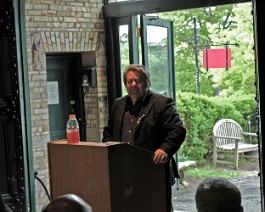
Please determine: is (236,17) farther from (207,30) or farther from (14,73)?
(14,73)

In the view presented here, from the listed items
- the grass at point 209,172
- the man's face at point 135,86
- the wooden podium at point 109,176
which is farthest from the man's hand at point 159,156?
the grass at point 209,172

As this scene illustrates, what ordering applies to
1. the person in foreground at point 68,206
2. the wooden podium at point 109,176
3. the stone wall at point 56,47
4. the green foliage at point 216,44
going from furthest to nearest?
the green foliage at point 216,44 → the stone wall at point 56,47 → the wooden podium at point 109,176 → the person in foreground at point 68,206

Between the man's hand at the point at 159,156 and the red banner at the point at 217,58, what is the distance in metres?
3.63

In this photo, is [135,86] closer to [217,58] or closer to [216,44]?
[217,58]

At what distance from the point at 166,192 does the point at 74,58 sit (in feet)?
8.80

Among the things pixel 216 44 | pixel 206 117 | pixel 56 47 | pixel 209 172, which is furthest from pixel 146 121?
pixel 206 117

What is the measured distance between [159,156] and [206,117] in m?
4.58

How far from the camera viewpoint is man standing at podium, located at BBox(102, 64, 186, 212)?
4039 mm

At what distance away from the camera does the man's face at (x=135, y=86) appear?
412cm

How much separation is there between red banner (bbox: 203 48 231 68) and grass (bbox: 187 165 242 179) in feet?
4.81

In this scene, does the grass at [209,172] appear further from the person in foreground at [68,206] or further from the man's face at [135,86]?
the person in foreground at [68,206]

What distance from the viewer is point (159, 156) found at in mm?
3838

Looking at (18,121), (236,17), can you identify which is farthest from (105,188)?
(236,17)

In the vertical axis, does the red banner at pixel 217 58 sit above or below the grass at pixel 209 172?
above
